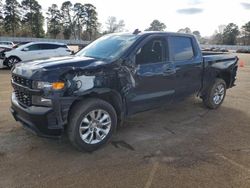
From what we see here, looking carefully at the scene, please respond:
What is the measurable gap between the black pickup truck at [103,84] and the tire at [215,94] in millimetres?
839

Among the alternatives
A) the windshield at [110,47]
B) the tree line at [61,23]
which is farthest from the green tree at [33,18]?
the windshield at [110,47]

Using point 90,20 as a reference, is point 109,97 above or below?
below

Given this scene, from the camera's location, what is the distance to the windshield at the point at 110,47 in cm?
499

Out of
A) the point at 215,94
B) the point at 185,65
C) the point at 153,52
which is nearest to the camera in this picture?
the point at 153,52

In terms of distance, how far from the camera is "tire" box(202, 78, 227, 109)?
700 centimetres

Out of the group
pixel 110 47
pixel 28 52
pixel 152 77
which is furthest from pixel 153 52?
pixel 28 52

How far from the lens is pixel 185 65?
5.92 metres

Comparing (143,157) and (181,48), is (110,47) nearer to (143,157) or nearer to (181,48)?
(181,48)

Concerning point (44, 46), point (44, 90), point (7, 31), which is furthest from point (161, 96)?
point (7, 31)

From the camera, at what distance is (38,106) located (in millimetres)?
4113

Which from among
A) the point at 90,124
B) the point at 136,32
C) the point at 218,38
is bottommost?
the point at 90,124

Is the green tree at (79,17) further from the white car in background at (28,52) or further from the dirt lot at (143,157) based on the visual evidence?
the dirt lot at (143,157)

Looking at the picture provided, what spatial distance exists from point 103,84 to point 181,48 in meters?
2.28

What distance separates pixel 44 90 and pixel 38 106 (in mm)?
276
